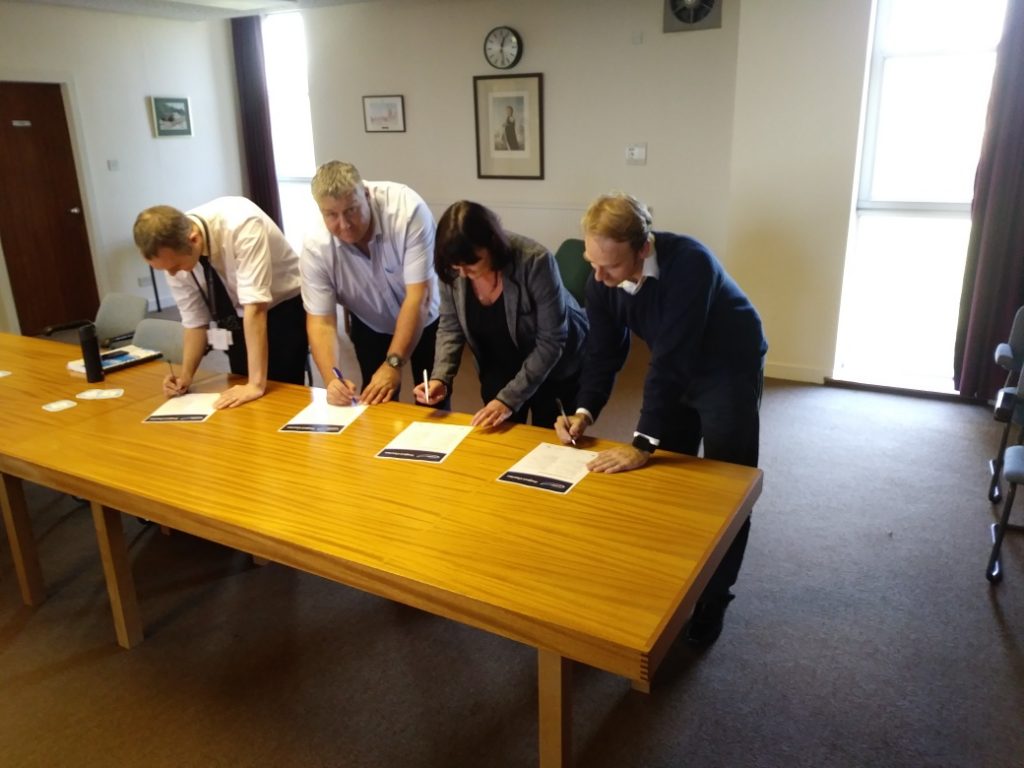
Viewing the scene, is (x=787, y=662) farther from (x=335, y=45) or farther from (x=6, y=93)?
(x=6, y=93)

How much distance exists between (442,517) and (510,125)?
4.45 meters

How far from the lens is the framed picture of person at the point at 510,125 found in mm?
5422

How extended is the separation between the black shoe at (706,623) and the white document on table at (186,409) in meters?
1.60

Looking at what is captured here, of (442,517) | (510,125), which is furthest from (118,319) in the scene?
(510,125)

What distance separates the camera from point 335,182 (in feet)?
7.16

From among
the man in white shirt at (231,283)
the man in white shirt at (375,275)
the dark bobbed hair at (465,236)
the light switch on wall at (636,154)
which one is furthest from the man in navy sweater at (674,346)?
the light switch on wall at (636,154)

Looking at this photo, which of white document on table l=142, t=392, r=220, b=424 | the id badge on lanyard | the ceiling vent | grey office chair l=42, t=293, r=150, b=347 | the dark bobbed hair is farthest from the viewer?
the ceiling vent

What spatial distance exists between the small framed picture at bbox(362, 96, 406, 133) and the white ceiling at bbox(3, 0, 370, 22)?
2.37 feet

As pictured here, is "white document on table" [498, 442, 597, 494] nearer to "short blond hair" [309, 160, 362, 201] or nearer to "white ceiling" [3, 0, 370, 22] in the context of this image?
"short blond hair" [309, 160, 362, 201]

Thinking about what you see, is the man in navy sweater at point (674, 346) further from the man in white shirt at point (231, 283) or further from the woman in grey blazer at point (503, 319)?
the man in white shirt at point (231, 283)

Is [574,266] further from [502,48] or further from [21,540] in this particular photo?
[21,540]

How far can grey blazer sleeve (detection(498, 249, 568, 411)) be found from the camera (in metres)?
2.15

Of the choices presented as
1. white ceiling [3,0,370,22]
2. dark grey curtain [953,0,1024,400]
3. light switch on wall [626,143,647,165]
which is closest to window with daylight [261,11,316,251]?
white ceiling [3,0,370,22]

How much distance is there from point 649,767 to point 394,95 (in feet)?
17.7
